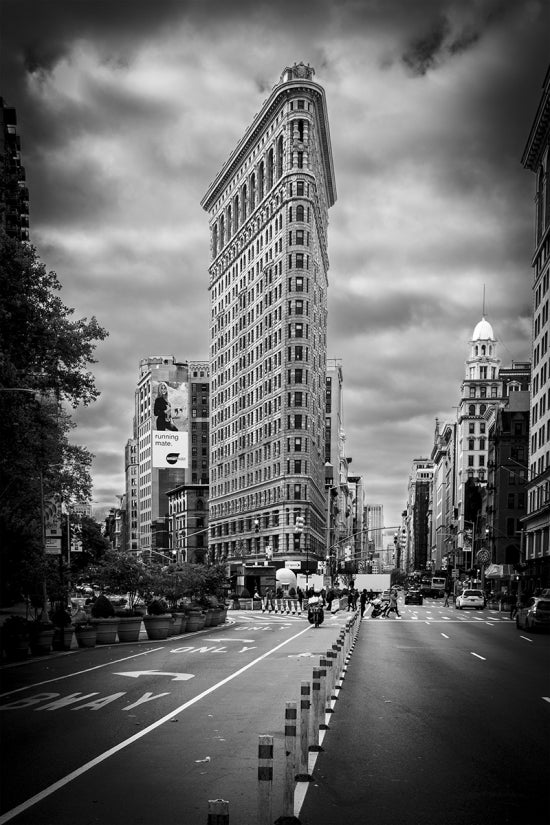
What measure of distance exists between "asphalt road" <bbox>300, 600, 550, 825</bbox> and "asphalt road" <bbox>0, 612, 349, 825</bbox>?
0.99 m

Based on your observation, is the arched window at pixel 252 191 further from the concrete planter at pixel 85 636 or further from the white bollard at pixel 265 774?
the white bollard at pixel 265 774

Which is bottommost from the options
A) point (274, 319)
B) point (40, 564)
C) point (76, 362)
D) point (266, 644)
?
point (266, 644)

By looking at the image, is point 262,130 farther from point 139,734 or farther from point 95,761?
point 95,761

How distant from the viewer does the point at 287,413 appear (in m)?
112

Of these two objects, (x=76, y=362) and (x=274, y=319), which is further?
(x=274, y=319)

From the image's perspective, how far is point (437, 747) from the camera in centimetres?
1359

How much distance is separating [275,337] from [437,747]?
342 ft

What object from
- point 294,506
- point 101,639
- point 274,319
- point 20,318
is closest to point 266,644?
point 101,639

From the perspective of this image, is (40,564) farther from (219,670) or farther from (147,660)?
(219,670)

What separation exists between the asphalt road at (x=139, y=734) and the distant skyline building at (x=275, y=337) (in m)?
76.7

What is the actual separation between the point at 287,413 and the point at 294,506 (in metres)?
11.5

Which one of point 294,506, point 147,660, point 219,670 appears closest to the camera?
point 219,670

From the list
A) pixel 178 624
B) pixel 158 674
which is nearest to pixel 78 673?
pixel 158 674

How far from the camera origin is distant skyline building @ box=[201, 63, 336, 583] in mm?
111812
